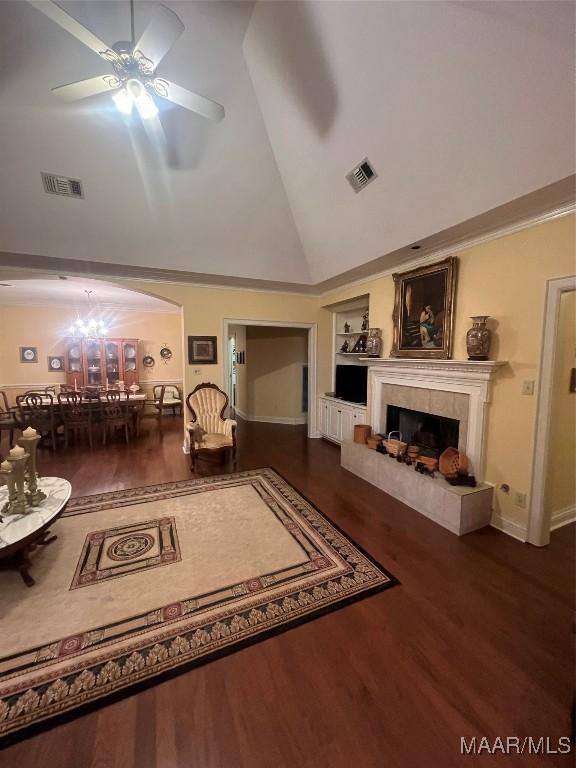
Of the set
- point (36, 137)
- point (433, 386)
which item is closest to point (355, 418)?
point (433, 386)

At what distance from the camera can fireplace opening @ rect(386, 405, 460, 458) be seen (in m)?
3.48

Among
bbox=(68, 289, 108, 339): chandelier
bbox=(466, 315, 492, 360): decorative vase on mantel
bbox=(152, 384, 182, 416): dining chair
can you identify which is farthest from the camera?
bbox=(152, 384, 182, 416): dining chair

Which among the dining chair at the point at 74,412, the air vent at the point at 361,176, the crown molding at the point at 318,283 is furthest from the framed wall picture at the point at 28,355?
the air vent at the point at 361,176

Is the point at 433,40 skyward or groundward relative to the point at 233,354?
skyward

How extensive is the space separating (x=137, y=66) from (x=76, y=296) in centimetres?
593

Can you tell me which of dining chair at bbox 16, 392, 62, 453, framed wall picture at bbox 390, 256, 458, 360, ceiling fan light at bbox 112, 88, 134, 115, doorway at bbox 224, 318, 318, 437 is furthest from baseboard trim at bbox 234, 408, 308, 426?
ceiling fan light at bbox 112, 88, 134, 115

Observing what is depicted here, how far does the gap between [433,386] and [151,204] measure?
387cm

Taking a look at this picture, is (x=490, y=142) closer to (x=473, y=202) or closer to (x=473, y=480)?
(x=473, y=202)

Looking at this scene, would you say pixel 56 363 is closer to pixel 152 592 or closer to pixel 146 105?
pixel 146 105

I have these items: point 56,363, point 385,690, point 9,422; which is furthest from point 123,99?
point 56,363

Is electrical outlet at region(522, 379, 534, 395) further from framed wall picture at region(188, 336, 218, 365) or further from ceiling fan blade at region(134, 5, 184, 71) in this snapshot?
framed wall picture at region(188, 336, 218, 365)

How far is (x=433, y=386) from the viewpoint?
11.3 ft

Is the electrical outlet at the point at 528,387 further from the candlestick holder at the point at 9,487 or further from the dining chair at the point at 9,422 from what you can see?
the dining chair at the point at 9,422

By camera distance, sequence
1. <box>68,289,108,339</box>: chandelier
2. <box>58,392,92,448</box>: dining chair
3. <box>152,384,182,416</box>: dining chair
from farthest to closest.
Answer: <box>152,384,182,416</box>: dining chair < <box>68,289,108,339</box>: chandelier < <box>58,392,92,448</box>: dining chair
